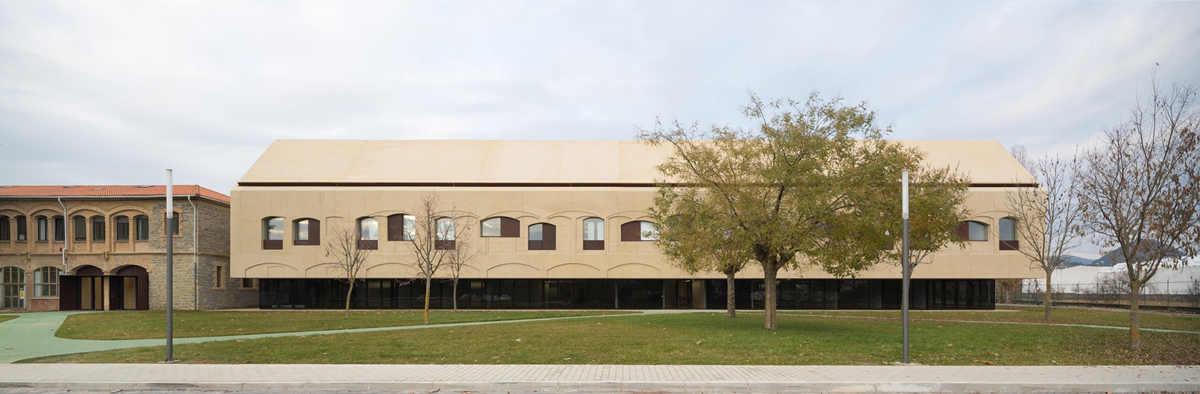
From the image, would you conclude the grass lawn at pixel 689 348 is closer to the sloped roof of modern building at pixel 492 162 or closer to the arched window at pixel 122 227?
the sloped roof of modern building at pixel 492 162

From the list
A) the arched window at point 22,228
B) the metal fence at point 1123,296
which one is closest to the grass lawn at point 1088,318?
the metal fence at point 1123,296

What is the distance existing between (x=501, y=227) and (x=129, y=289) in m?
22.4

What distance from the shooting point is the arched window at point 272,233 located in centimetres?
4359

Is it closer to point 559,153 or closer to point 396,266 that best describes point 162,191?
point 396,266

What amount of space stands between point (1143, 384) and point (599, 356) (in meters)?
9.62

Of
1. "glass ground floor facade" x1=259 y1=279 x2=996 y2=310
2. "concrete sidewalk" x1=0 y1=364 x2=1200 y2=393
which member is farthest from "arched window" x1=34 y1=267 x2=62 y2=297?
"concrete sidewalk" x1=0 y1=364 x2=1200 y2=393

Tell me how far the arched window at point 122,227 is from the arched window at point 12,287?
4.27 m

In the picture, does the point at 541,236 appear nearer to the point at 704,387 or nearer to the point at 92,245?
the point at 92,245

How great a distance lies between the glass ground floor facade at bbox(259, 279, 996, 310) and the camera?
44344 millimetres

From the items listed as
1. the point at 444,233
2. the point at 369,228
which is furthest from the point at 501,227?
the point at 369,228

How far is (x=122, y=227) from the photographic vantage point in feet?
141

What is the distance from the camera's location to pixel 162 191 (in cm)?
4219

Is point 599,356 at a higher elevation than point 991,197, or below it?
below

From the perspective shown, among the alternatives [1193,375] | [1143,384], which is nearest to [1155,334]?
[1193,375]
